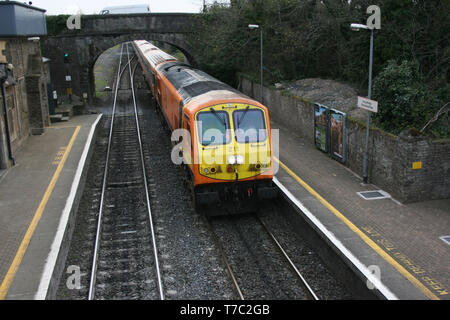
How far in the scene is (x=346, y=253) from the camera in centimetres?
923

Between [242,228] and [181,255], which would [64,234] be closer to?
[181,255]

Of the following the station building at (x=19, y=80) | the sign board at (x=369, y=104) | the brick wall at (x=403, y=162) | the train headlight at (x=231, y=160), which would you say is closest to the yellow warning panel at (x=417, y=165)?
the brick wall at (x=403, y=162)

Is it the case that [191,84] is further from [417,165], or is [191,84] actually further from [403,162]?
[417,165]

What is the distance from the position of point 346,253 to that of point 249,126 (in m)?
4.05

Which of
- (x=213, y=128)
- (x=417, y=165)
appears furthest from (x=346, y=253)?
(x=213, y=128)

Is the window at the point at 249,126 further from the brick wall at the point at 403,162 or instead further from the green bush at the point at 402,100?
the green bush at the point at 402,100

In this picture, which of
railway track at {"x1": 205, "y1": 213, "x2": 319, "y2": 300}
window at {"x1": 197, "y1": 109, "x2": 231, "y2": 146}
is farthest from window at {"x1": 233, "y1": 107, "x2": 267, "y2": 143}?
railway track at {"x1": 205, "y1": 213, "x2": 319, "y2": 300}

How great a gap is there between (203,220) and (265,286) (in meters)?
3.40

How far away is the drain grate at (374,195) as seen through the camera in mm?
12445

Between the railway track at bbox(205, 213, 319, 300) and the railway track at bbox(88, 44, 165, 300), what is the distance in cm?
157

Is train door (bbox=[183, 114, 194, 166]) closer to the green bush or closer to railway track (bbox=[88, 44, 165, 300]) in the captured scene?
railway track (bbox=[88, 44, 165, 300])

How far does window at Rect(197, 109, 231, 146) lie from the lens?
1145 centimetres

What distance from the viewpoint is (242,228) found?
12.1m

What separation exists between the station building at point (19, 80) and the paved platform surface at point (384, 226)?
9.36 metres
